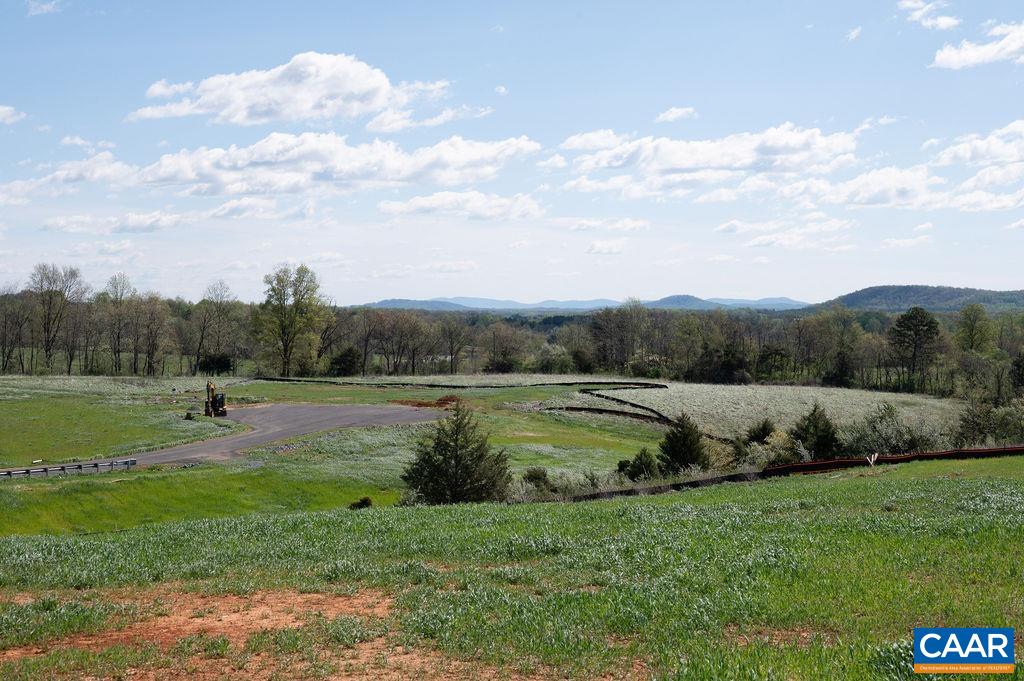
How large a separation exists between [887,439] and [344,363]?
9143 centimetres

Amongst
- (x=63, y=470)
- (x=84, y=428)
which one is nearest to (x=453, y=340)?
(x=84, y=428)

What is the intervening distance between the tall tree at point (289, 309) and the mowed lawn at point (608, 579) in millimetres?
89651

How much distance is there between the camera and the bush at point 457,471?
1152 inches

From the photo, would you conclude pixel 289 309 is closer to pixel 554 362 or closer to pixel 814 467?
pixel 554 362

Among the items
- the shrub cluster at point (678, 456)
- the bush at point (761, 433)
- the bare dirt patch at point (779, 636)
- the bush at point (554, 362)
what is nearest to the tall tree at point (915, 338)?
the bush at point (554, 362)

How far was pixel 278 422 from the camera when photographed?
198 ft

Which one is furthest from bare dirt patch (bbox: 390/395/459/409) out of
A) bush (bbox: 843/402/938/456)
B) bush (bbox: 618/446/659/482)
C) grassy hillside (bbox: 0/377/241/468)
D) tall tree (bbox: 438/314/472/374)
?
tall tree (bbox: 438/314/472/374)

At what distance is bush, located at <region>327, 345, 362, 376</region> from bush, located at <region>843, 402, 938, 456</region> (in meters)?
88.5

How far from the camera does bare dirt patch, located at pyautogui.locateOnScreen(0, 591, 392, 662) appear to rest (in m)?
9.13

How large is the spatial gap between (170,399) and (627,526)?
69.6 metres

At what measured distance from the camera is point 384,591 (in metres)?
11.3

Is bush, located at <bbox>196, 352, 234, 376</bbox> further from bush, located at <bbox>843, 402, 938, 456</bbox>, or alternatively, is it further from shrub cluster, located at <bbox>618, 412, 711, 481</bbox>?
bush, located at <bbox>843, 402, 938, 456</bbox>

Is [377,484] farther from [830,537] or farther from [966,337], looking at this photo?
[966,337]

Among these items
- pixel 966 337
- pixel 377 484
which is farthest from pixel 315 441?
pixel 966 337
